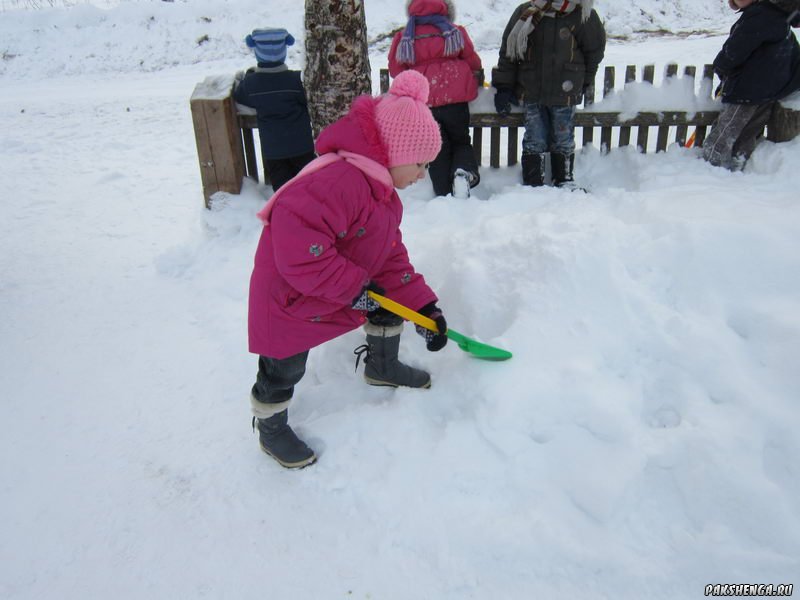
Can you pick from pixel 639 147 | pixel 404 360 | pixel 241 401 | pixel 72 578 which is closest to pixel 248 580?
pixel 72 578

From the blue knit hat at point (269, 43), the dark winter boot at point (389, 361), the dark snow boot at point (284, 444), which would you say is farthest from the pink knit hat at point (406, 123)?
the blue knit hat at point (269, 43)

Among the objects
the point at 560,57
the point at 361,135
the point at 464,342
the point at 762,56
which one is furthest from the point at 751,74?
the point at 361,135

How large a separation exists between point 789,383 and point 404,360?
1.53 m

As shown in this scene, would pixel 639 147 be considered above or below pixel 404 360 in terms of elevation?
above

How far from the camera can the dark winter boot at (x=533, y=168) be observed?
4.39 meters

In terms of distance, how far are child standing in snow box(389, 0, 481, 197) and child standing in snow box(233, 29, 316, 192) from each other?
0.75m

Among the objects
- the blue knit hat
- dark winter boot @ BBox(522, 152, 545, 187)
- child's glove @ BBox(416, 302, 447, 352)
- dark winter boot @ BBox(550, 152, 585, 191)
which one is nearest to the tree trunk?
the blue knit hat

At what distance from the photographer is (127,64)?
15.9m

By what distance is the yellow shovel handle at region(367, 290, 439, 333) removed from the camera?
88.2 inches

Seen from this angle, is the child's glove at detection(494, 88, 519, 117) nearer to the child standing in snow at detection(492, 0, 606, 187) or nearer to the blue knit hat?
the child standing in snow at detection(492, 0, 606, 187)

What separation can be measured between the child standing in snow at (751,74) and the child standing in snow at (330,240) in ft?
9.36

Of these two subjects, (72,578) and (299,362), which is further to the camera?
(299,362)

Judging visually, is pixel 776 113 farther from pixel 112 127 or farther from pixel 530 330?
pixel 112 127

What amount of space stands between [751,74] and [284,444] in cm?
377
